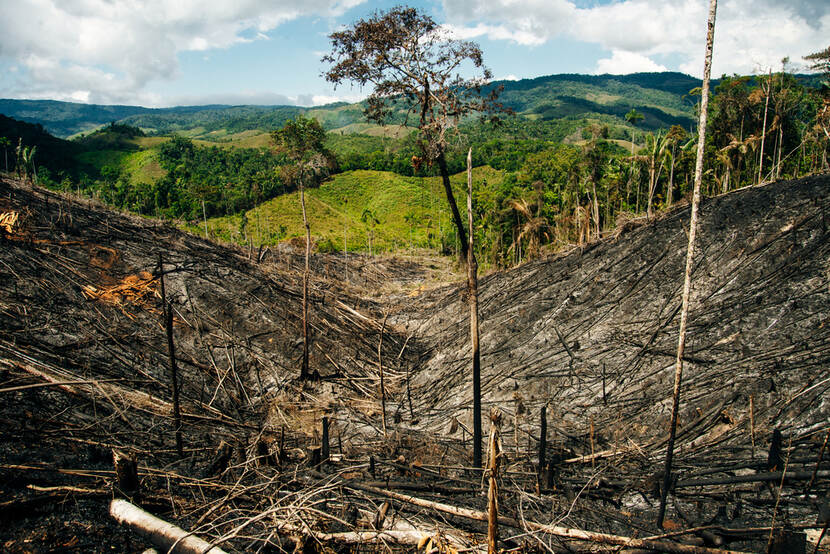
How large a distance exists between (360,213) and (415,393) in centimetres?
5213

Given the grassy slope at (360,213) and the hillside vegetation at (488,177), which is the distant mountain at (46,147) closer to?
the hillside vegetation at (488,177)

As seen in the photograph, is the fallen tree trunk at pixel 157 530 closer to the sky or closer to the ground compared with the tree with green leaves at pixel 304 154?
closer to the ground

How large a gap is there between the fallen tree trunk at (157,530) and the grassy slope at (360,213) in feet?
118

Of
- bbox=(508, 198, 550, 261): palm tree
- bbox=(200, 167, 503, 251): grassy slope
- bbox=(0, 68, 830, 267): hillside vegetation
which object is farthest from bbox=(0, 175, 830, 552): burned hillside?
bbox=(200, 167, 503, 251): grassy slope

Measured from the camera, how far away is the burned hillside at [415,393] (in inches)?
163

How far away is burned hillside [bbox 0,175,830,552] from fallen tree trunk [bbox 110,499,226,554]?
112mm

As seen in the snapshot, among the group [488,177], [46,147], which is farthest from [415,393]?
[46,147]

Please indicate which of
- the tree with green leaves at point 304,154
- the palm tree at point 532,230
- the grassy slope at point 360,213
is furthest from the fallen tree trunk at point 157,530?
the grassy slope at point 360,213

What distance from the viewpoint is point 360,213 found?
61.2 m

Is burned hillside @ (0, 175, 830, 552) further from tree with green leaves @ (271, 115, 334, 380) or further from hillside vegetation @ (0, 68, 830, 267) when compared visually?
hillside vegetation @ (0, 68, 830, 267)

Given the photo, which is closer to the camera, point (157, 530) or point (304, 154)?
point (157, 530)

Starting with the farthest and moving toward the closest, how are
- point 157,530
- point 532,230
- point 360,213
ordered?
point 360,213
point 532,230
point 157,530

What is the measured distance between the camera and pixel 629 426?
752cm

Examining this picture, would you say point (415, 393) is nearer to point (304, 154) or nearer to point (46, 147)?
point (304, 154)
